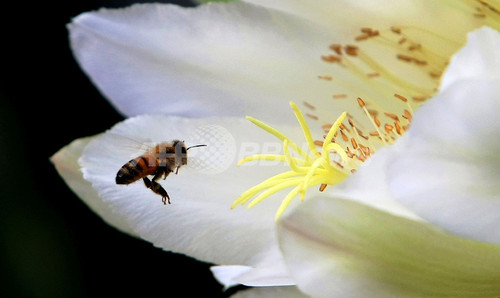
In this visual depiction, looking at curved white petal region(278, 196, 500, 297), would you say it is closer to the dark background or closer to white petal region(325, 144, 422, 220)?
white petal region(325, 144, 422, 220)

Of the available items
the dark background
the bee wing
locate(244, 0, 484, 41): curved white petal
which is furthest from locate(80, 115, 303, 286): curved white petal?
the dark background

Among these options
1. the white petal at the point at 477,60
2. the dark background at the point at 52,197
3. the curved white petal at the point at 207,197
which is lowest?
the dark background at the point at 52,197

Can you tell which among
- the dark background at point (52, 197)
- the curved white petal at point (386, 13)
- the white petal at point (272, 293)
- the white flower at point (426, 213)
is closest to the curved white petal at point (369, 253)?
the white flower at point (426, 213)

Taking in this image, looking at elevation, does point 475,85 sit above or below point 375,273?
above

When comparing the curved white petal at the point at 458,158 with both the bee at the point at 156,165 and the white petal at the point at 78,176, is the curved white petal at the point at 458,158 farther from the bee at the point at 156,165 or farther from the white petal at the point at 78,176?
the white petal at the point at 78,176

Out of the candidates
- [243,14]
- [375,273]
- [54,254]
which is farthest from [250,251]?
[54,254]

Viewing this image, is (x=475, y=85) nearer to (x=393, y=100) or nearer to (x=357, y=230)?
(x=357, y=230)

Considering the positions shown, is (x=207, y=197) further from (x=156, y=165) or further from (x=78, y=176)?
(x=78, y=176)

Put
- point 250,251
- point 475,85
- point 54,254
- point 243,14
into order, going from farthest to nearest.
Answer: point 54,254 < point 243,14 < point 250,251 < point 475,85
